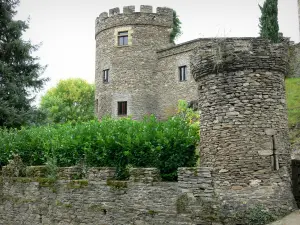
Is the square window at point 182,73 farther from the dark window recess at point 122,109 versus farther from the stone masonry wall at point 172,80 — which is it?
the dark window recess at point 122,109

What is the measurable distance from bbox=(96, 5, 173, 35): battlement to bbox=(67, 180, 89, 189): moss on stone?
74.3 feet

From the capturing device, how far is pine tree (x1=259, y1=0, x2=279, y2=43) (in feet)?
92.9

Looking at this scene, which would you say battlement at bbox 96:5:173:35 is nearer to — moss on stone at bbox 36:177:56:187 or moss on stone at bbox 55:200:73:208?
moss on stone at bbox 36:177:56:187

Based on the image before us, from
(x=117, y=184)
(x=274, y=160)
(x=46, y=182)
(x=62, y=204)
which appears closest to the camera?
(x=274, y=160)

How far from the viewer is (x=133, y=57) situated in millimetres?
31609

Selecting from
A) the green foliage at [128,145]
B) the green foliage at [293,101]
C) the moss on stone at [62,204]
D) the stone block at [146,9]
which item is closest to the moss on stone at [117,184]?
the green foliage at [128,145]

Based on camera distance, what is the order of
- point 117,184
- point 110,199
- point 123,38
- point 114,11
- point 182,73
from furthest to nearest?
1. point 114,11
2. point 123,38
3. point 182,73
4. point 110,199
5. point 117,184

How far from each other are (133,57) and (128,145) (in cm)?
2186

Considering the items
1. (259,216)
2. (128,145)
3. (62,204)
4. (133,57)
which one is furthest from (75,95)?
(259,216)

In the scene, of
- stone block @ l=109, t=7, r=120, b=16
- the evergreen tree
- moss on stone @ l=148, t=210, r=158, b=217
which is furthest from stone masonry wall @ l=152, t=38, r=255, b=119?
moss on stone @ l=148, t=210, r=158, b=217

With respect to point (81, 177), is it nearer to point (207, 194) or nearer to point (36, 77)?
point (207, 194)

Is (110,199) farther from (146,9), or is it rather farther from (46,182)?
(146,9)

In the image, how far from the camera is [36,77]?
73.8 feet

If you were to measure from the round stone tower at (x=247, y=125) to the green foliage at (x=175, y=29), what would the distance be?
2356 centimetres
